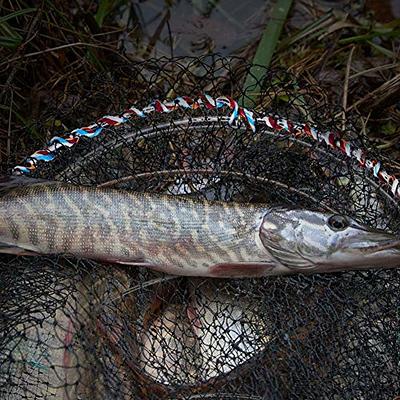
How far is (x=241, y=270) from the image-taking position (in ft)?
7.23

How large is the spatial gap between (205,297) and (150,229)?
296mm

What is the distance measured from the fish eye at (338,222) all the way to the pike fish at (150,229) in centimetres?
8

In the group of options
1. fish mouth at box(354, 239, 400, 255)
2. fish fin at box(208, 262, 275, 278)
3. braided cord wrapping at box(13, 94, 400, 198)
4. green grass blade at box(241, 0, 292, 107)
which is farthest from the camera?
green grass blade at box(241, 0, 292, 107)

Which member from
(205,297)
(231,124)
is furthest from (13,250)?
(231,124)

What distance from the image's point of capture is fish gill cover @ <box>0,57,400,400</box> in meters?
2.12

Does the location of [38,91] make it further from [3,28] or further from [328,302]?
[328,302]

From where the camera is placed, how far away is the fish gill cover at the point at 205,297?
83.5 inches

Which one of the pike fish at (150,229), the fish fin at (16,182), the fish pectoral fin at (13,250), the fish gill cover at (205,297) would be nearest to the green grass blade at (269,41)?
the fish gill cover at (205,297)

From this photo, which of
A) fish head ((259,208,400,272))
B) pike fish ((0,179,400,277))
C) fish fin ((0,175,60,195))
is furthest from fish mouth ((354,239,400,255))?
fish fin ((0,175,60,195))

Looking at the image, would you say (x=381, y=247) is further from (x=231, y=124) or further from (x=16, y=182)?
(x=16, y=182)

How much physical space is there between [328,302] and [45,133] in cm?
124

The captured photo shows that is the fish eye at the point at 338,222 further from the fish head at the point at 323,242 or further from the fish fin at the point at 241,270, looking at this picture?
the fish fin at the point at 241,270

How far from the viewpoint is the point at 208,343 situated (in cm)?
230

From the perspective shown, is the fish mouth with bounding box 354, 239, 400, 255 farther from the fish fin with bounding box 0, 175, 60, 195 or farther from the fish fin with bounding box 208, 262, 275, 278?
the fish fin with bounding box 0, 175, 60, 195
